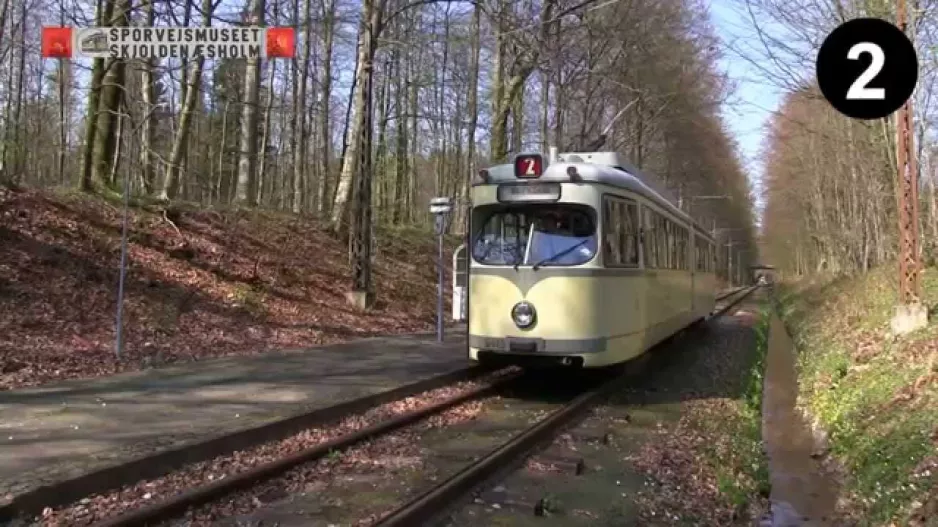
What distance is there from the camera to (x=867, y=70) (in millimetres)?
8148

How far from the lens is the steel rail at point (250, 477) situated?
5746 millimetres

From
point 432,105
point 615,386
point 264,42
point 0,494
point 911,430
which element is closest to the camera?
point 0,494

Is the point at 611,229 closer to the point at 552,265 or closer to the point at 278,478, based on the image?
the point at 552,265

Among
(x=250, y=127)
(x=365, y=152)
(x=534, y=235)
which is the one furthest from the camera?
(x=250, y=127)

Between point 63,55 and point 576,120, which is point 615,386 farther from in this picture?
point 576,120

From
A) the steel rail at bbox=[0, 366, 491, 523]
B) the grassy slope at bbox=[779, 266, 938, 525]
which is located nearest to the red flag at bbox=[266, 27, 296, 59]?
the steel rail at bbox=[0, 366, 491, 523]

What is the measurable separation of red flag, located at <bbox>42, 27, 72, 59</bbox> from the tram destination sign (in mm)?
5970

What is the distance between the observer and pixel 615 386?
13086 millimetres

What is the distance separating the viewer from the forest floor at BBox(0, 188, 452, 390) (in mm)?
12422

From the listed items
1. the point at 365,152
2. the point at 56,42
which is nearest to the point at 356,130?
the point at 365,152

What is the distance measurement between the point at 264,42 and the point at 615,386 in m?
7.11

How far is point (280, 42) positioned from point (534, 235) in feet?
13.6

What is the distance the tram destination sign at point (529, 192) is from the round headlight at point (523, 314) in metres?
1.40

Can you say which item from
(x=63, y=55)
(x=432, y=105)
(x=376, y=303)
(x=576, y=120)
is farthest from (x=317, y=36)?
(x=63, y=55)
